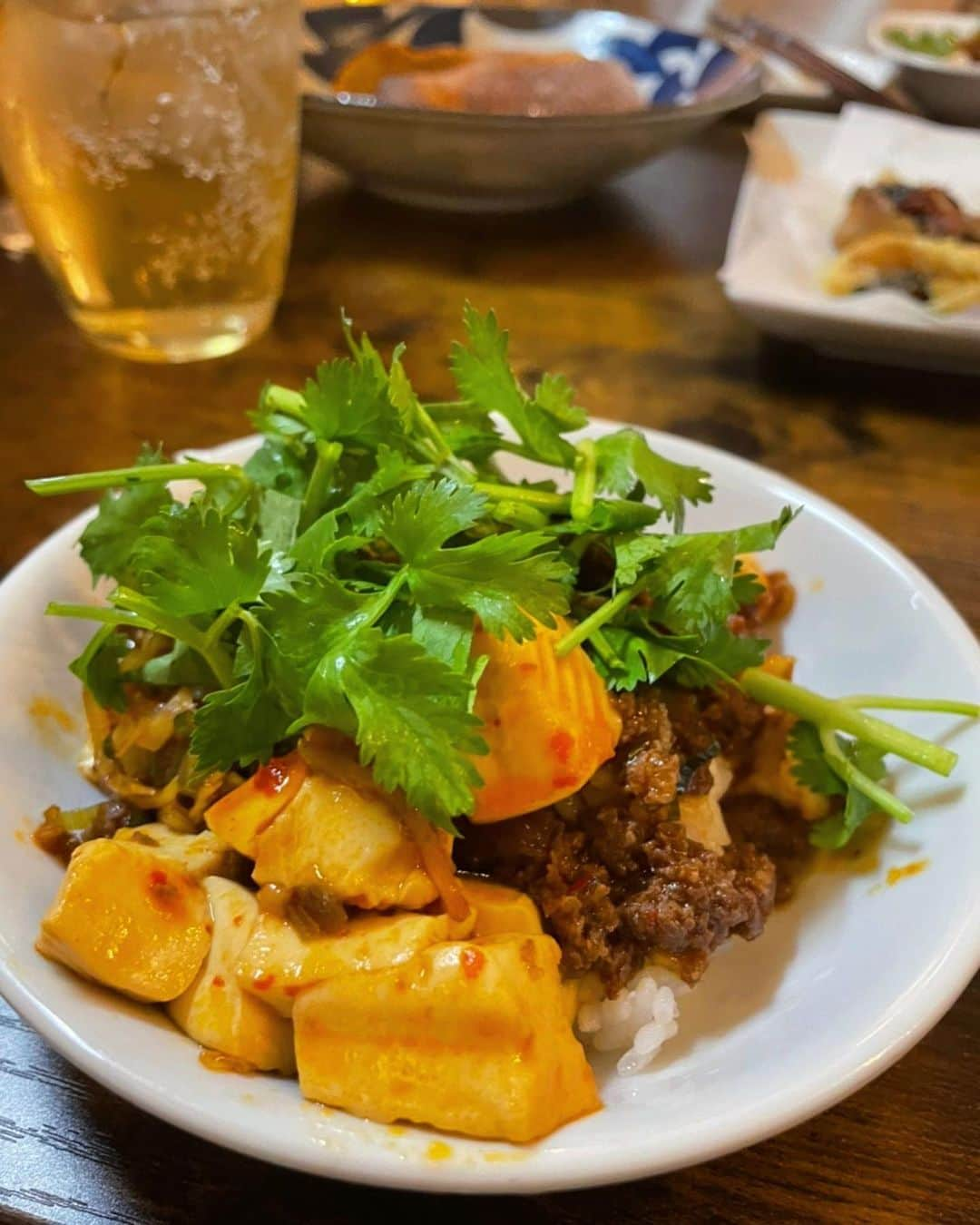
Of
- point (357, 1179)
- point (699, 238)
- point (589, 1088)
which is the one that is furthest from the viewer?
point (699, 238)

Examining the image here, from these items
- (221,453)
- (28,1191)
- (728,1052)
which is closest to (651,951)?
(728,1052)

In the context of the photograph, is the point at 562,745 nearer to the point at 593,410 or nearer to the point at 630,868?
the point at 630,868

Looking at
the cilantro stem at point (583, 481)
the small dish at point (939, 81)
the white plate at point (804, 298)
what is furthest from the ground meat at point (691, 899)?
the small dish at point (939, 81)

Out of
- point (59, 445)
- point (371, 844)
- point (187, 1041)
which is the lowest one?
point (59, 445)

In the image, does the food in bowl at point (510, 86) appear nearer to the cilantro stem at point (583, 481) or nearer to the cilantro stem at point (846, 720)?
the cilantro stem at point (583, 481)

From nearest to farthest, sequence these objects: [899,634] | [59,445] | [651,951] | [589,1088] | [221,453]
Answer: [589,1088] < [651,951] < [899,634] < [221,453] < [59,445]

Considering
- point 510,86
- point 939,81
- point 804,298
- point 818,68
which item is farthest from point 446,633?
point 939,81

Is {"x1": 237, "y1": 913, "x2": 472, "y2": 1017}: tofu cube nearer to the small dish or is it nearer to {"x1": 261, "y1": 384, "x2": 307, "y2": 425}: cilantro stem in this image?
{"x1": 261, "y1": 384, "x2": 307, "y2": 425}: cilantro stem

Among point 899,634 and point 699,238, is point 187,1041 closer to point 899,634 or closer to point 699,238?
point 899,634
